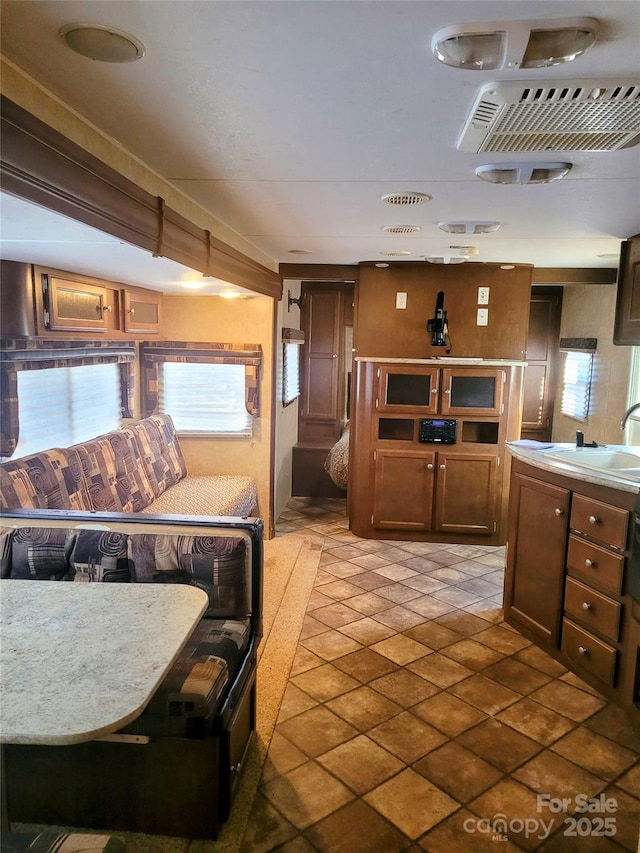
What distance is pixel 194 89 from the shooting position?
146cm

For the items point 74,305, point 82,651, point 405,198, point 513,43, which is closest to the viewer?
point 513,43

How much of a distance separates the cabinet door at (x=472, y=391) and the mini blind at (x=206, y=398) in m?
1.52

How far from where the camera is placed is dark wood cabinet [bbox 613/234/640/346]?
3115mm

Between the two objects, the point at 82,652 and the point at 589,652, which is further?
the point at 589,652

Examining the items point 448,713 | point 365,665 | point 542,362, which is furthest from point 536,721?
point 542,362

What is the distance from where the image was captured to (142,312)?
3.85 meters

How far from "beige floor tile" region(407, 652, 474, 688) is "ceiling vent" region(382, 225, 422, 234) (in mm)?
2187

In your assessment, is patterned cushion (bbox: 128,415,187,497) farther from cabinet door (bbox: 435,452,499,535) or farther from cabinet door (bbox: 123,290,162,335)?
cabinet door (bbox: 435,452,499,535)

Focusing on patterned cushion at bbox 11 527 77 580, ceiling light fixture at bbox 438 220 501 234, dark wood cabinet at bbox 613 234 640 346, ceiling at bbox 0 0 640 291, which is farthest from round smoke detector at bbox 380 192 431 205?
patterned cushion at bbox 11 527 77 580

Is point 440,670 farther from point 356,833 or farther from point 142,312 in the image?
point 142,312

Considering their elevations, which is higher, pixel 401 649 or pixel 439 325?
pixel 439 325

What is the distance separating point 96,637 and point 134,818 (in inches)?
31.4

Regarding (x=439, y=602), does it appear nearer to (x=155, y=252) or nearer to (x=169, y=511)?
(x=169, y=511)

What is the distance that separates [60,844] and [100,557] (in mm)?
966
